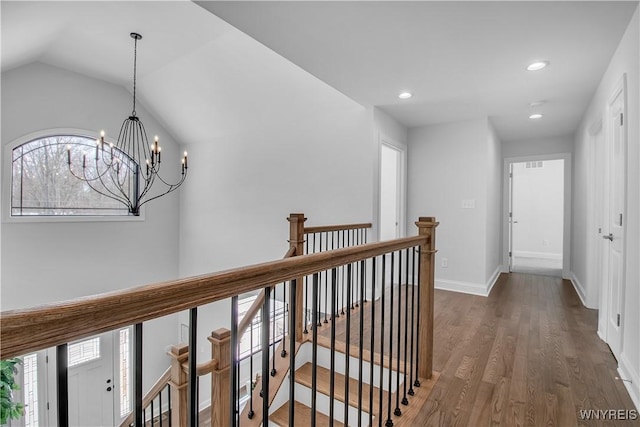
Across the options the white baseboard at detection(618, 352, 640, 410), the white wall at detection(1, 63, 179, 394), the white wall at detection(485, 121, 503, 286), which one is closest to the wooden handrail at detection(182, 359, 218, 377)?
the white baseboard at detection(618, 352, 640, 410)

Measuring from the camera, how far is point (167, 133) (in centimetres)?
602

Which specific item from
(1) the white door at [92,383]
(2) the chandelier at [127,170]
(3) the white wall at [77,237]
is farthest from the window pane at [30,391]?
(2) the chandelier at [127,170]

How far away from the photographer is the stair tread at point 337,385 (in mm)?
2236

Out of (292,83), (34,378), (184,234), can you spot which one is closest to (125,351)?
(34,378)

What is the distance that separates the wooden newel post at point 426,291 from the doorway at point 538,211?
583 centimetres

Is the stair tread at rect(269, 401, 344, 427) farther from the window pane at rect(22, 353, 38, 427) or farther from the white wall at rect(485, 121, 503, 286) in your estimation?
the window pane at rect(22, 353, 38, 427)

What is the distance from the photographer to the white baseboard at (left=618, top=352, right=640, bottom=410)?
183 cm

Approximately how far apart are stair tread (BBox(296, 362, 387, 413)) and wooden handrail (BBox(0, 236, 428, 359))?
1.70m

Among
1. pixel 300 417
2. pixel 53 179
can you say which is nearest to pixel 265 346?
pixel 300 417

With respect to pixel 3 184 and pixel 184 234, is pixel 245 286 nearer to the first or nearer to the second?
pixel 3 184

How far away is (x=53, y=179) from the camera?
474 centimetres

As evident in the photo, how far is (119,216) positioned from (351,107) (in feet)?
13.9

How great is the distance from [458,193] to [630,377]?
2713mm

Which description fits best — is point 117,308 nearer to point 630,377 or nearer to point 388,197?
point 630,377
